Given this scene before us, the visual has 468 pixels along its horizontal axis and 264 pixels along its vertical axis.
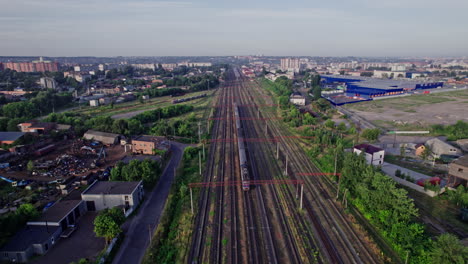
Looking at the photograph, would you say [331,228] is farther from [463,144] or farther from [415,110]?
[415,110]

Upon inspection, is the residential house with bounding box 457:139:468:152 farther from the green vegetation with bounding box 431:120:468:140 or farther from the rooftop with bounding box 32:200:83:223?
the rooftop with bounding box 32:200:83:223

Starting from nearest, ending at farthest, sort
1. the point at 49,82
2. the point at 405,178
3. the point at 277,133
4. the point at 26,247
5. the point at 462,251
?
the point at 462,251 < the point at 26,247 < the point at 405,178 < the point at 277,133 < the point at 49,82

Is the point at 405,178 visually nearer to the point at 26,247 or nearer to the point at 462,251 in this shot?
the point at 462,251

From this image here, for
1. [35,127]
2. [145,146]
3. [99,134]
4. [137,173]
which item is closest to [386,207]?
[137,173]

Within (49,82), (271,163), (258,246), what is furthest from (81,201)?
(49,82)

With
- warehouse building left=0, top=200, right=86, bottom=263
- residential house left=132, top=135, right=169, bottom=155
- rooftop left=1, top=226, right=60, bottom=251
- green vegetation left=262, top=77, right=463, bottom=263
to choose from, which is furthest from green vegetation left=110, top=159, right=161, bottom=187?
green vegetation left=262, top=77, right=463, bottom=263
